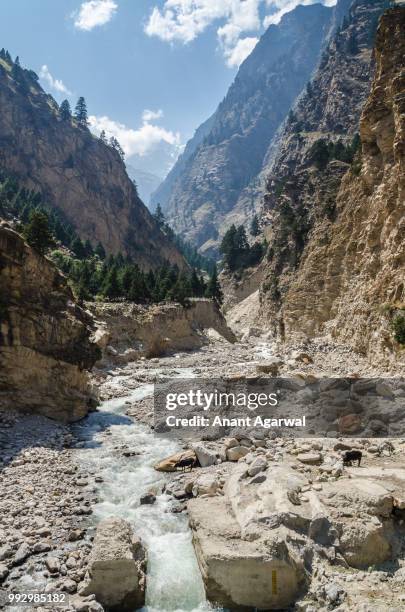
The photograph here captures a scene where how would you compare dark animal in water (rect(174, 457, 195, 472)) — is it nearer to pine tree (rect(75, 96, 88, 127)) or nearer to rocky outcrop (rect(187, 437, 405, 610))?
rocky outcrop (rect(187, 437, 405, 610))

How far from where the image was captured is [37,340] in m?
24.4

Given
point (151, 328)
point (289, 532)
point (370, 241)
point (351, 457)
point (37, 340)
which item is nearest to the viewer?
point (289, 532)

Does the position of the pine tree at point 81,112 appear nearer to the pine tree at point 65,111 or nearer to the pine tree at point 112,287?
the pine tree at point 65,111

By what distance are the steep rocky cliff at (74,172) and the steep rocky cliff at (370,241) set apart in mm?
90455

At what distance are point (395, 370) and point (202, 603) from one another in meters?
16.6

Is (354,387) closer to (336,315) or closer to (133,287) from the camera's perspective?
(336,315)

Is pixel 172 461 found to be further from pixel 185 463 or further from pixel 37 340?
pixel 37 340

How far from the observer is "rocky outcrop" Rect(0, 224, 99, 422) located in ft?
75.6

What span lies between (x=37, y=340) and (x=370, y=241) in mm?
26262

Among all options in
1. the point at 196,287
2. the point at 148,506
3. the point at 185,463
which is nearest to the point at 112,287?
the point at 196,287

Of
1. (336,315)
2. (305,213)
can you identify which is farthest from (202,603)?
(305,213)

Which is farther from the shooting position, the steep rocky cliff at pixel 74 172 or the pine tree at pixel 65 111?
the pine tree at pixel 65 111

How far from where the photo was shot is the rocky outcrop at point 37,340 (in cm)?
2303

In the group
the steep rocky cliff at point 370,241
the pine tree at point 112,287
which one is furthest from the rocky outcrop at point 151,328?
the steep rocky cliff at point 370,241
